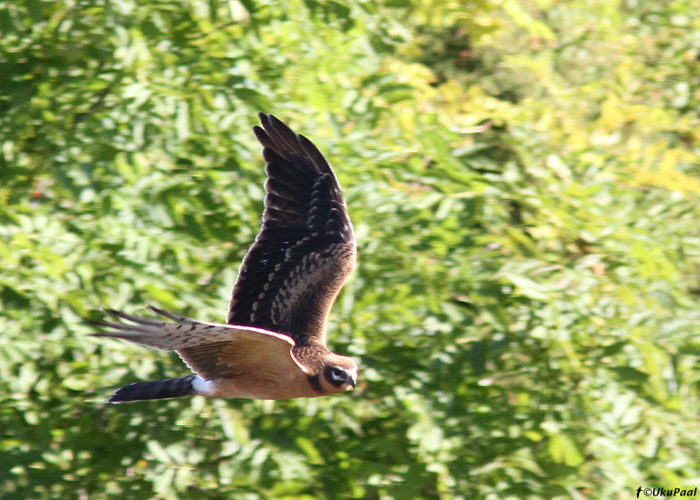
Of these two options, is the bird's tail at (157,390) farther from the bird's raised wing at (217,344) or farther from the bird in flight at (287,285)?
the bird's raised wing at (217,344)

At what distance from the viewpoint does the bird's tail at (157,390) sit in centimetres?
388

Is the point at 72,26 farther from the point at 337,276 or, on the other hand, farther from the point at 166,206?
the point at 337,276

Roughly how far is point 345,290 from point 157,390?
0.97 metres

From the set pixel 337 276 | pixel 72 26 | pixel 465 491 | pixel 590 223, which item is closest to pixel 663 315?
pixel 590 223

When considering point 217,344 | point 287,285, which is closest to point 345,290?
point 287,285

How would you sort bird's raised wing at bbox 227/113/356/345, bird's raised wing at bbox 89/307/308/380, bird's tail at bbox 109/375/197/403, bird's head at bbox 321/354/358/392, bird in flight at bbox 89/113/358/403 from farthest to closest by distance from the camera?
bird's raised wing at bbox 227/113/356/345
bird's tail at bbox 109/375/197/403
bird in flight at bbox 89/113/358/403
bird's head at bbox 321/354/358/392
bird's raised wing at bbox 89/307/308/380

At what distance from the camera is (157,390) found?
394 cm

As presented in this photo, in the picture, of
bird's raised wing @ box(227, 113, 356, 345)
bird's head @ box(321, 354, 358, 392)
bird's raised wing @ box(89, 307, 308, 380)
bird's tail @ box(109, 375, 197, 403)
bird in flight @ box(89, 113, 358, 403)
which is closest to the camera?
bird's raised wing @ box(89, 307, 308, 380)

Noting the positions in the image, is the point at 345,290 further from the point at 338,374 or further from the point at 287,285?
the point at 338,374

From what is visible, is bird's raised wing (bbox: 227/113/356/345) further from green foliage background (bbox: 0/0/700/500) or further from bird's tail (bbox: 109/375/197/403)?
bird's tail (bbox: 109/375/197/403)

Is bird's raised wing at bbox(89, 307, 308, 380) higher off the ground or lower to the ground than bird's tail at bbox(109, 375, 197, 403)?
higher

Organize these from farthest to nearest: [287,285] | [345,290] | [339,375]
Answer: [345,290], [287,285], [339,375]

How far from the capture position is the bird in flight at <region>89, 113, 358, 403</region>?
376 cm

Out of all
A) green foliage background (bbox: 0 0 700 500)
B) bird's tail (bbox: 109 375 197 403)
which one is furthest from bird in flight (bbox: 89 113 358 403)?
green foliage background (bbox: 0 0 700 500)
